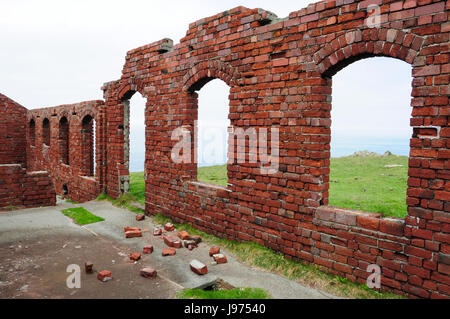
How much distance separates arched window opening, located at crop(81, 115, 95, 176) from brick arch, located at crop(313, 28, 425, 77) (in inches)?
344

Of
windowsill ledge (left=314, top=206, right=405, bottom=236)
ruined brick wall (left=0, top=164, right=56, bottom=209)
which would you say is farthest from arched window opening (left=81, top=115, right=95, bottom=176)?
windowsill ledge (left=314, top=206, right=405, bottom=236)

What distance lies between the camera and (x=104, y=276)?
3.63m

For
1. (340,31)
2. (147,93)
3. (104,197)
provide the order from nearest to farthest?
(340,31), (147,93), (104,197)

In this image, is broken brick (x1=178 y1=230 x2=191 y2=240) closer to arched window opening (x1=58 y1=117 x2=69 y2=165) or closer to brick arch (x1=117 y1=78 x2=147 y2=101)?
brick arch (x1=117 y1=78 x2=147 y2=101)

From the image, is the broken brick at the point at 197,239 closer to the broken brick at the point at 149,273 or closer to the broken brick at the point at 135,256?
the broken brick at the point at 135,256

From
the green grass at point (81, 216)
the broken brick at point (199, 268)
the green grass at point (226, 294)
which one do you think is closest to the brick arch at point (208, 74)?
the broken brick at point (199, 268)

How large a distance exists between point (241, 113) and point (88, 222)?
3.56m

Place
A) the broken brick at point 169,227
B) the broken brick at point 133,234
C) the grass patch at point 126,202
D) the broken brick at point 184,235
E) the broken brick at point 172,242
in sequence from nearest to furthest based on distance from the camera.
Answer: the broken brick at point 172,242, the broken brick at point 184,235, the broken brick at point 133,234, the broken brick at point 169,227, the grass patch at point 126,202

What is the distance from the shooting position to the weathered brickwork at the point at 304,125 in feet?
10.3

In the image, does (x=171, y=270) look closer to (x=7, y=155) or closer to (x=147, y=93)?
(x=147, y=93)

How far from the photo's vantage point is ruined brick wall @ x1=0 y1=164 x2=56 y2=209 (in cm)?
685

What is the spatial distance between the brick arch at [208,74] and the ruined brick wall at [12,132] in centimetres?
1438
